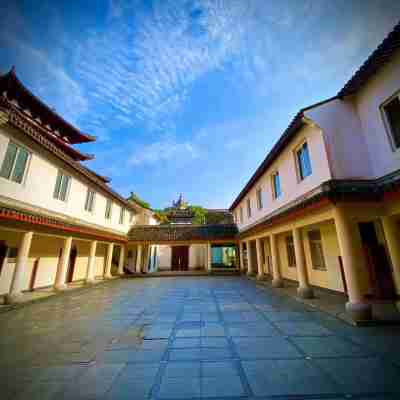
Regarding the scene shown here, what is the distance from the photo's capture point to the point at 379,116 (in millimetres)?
5422

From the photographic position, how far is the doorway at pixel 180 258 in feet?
72.0

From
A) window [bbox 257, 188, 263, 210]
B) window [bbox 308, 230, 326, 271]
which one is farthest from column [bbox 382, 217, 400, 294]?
window [bbox 257, 188, 263, 210]

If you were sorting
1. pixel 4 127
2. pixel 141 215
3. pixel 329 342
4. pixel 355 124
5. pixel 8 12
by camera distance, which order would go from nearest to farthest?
1. pixel 329 342
2. pixel 8 12
3. pixel 355 124
4. pixel 4 127
5. pixel 141 215

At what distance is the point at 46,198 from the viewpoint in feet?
30.0

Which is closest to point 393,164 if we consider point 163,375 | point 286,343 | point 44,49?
point 286,343

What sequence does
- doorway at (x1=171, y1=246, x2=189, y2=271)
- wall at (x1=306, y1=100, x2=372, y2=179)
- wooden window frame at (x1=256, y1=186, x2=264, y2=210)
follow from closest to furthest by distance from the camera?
wall at (x1=306, y1=100, x2=372, y2=179) < wooden window frame at (x1=256, y1=186, x2=264, y2=210) < doorway at (x1=171, y1=246, x2=189, y2=271)

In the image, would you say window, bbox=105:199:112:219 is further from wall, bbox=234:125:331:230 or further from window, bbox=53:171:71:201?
wall, bbox=234:125:331:230

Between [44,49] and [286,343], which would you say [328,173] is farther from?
[44,49]

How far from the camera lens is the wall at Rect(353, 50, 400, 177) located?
198 inches

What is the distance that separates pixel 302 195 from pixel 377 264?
148 inches

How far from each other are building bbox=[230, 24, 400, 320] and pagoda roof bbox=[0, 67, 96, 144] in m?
13.7

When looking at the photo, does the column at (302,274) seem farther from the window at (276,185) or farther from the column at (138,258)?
the column at (138,258)

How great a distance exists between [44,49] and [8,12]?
5.20 ft

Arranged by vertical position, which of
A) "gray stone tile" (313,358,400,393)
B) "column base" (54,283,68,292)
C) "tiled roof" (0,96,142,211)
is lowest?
"gray stone tile" (313,358,400,393)
